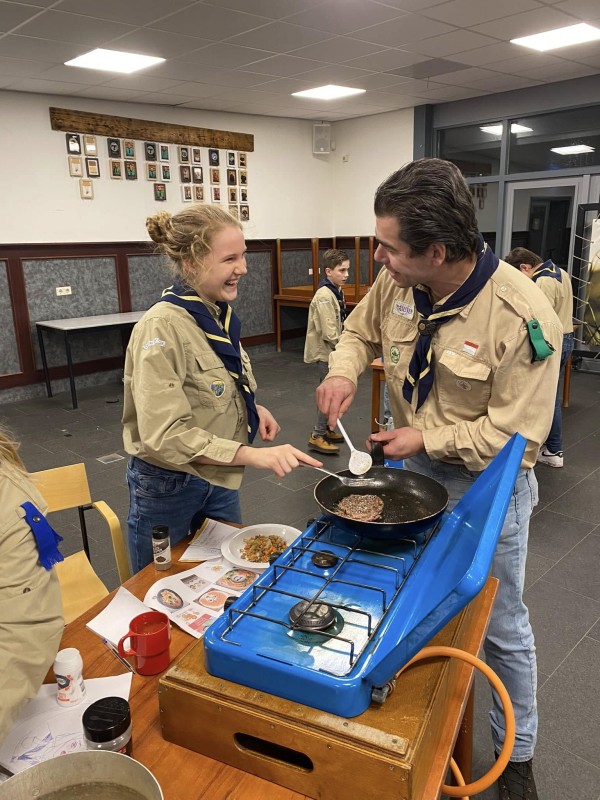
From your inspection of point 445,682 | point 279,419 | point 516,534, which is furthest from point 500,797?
point 279,419

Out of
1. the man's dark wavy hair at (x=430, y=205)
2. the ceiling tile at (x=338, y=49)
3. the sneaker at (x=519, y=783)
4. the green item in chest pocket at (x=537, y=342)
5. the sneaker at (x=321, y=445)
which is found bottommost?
the sneaker at (x=321, y=445)

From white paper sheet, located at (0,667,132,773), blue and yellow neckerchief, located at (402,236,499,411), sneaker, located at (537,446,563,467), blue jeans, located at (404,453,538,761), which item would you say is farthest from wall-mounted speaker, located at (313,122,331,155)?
white paper sheet, located at (0,667,132,773)

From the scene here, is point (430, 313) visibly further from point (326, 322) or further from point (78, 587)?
point (326, 322)

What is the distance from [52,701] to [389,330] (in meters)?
1.22

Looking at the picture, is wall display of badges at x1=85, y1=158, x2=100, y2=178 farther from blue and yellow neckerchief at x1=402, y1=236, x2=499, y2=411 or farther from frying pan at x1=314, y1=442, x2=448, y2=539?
frying pan at x1=314, y1=442, x2=448, y2=539

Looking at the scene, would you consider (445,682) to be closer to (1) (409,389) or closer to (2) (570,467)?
(1) (409,389)

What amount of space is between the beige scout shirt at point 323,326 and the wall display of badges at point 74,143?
3112mm

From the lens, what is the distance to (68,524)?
3.40 meters

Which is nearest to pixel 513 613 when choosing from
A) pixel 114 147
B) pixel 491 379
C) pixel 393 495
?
pixel 393 495

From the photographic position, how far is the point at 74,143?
605cm

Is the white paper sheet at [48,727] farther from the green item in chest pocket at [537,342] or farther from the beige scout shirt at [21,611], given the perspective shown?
the green item in chest pocket at [537,342]

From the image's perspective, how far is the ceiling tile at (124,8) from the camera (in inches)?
144

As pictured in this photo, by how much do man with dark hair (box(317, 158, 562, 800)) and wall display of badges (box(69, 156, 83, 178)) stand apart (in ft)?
17.8

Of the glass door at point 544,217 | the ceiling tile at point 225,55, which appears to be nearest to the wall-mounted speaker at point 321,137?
the glass door at point 544,217
